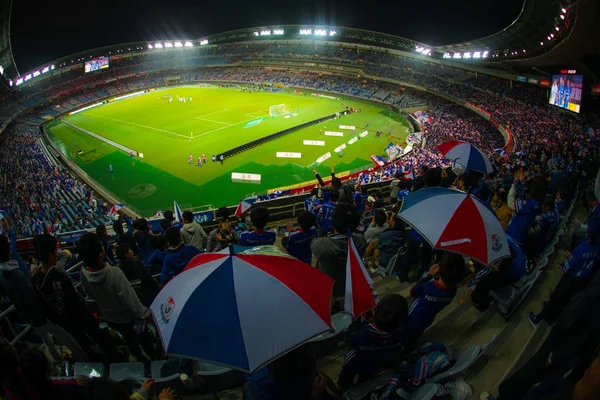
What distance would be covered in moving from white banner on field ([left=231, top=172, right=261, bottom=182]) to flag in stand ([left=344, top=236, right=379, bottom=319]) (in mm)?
23512

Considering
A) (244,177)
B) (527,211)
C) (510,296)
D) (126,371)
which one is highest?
(244,177)

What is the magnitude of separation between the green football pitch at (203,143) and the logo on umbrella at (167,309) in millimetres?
21612

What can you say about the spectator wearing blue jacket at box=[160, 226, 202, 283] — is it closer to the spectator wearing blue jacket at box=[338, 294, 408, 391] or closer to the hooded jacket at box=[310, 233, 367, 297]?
the hooded jacket at box=[310, 233, 367, 297]

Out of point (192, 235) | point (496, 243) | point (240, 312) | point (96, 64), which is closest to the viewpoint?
point (240, 312)

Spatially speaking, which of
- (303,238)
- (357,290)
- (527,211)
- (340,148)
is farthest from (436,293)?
(340,148)

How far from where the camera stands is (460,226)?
4.58 metres

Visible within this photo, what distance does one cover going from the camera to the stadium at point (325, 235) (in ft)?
9.68

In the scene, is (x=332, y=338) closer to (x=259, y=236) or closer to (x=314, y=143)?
(x=259, y=236)

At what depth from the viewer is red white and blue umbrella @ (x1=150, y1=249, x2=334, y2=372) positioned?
2740 millimetres

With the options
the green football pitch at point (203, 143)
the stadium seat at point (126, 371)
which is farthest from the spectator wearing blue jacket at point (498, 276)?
the green football pitch at point (203, 143)

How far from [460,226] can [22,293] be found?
5454 mm

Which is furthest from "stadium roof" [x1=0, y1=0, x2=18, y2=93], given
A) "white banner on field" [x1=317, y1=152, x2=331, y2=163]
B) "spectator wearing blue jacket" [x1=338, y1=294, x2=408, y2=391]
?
"spectator wearing blue jacket" [x1=338, y1=294, x2=408, y2=391]

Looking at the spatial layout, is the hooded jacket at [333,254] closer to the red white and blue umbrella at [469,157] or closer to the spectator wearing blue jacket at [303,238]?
the spectator wearing blue jacket at [303,238]

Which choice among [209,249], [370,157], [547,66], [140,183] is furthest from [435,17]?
[209,249]
